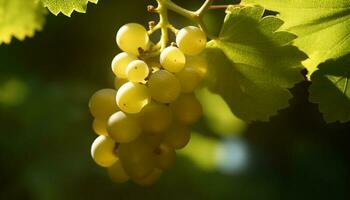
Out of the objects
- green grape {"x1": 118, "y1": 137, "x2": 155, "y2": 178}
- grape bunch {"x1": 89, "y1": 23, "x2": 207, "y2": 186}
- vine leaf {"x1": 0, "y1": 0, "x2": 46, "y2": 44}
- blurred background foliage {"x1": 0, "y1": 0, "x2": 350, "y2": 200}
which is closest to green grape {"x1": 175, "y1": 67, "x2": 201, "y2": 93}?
grape bunch {"x1": 89, "y1": 23, "x2": 207, "y2": 186}

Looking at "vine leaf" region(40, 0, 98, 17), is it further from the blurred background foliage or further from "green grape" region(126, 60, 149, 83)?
the blurred background foliage

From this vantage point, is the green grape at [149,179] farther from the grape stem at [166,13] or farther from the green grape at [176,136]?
the grape stem at [166,13]

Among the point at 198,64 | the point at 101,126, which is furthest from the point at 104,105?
the point at 198,64

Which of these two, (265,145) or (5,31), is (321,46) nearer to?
(5,31)

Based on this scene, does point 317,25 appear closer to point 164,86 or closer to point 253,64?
point 253,64

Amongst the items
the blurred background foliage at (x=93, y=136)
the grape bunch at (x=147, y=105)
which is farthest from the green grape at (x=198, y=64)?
the blurred background foliage at (x=93, y=136)

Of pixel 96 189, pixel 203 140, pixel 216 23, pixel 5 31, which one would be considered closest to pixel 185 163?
pixel 203 140
